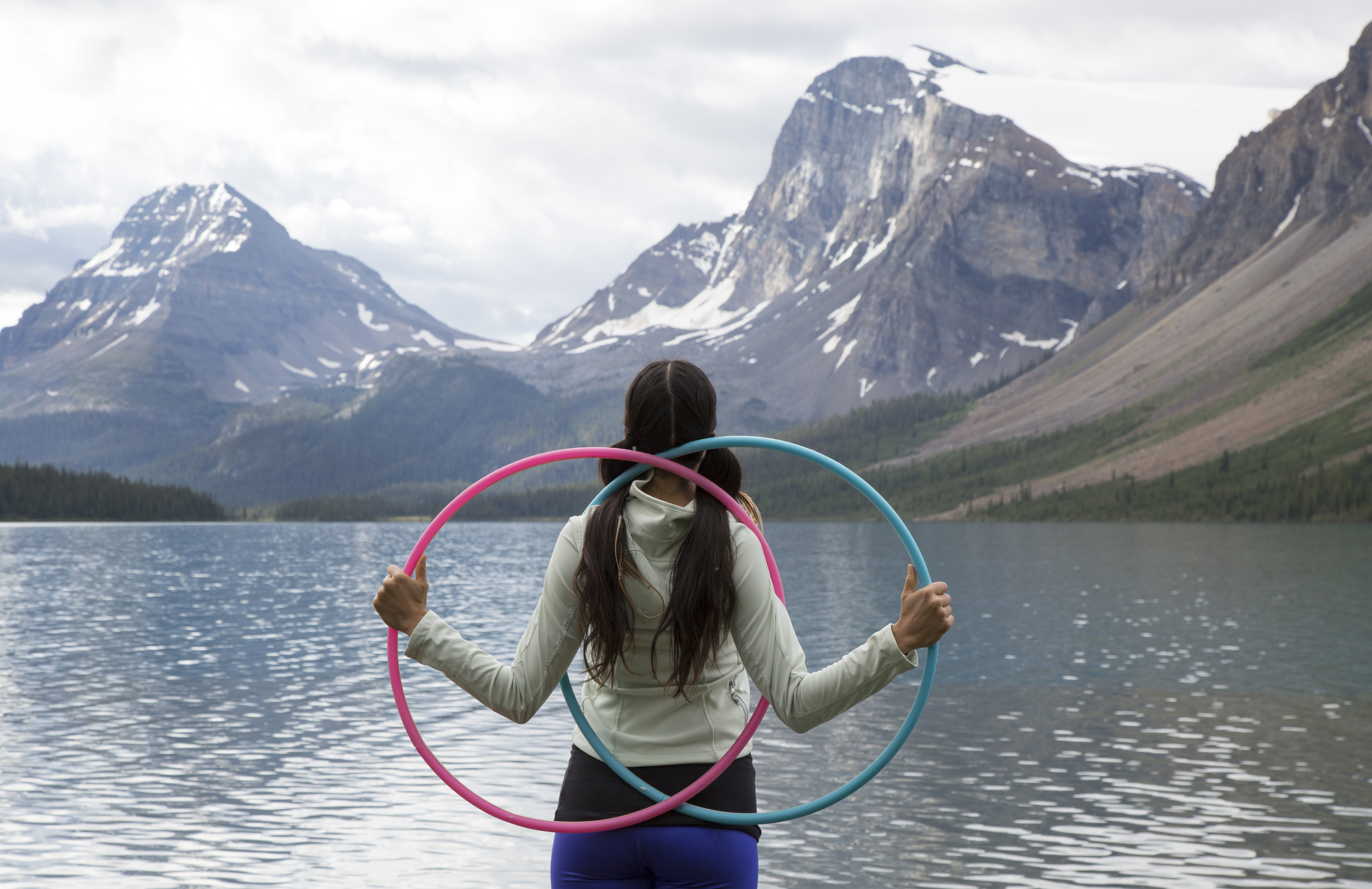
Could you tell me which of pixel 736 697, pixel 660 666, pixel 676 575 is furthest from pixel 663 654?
pixel 736 697

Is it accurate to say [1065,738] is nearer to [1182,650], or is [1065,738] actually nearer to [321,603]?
[1182,650]

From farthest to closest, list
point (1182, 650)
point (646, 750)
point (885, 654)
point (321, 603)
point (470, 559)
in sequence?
point (470, 559), point (321, 603), point (1182, 650), point (646, 750), point (885, 654)

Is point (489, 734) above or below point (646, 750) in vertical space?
below

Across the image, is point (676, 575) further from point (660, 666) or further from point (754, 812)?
point (754, 812)

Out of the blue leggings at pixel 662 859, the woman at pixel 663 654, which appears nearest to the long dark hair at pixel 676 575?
the woman at pixel 663 654

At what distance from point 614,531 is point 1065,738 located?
23677 millimetres

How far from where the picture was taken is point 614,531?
17.4ft

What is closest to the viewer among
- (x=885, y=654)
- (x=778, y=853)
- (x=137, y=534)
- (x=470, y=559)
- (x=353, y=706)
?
(x=885, y=654)

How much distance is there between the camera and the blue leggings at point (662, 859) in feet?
17.9

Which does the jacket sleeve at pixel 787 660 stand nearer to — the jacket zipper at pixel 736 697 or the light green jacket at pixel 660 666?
the light green jacket at pixel 660 666

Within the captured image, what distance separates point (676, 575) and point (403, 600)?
1.31 meters

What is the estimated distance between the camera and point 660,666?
541 cm

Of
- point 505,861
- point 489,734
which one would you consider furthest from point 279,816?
point 489,734

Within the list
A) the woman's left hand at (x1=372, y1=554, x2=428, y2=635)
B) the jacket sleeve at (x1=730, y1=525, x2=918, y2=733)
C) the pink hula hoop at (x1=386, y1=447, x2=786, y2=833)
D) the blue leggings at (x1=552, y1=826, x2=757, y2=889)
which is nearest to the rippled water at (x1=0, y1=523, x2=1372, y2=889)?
the pink hula hoop at (x1=386, y1=447, x2=786, y2=833)
